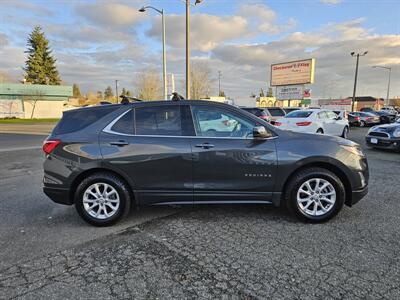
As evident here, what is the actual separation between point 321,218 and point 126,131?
2929 mm

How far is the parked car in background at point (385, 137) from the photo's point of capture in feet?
34.1

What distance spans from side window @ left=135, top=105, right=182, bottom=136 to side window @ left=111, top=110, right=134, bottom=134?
82 mm

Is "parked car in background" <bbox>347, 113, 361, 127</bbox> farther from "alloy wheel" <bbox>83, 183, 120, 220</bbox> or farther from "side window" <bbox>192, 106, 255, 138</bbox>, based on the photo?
"alloy wheel" <bbox>83, 183, 120, 220</bbox>

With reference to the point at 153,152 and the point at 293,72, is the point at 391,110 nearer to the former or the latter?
the point at 293,72

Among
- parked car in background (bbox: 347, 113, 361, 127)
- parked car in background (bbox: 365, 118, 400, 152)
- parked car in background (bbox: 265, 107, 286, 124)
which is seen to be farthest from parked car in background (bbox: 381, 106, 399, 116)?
parked car in background (bbox: 365, 118, 400, 152)

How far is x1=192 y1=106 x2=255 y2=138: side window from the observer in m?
4.11

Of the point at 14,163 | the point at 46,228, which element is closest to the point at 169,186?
the point at 46,228

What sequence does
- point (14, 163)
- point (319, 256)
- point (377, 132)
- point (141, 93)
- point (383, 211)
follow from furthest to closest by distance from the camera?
1. point (141, 93)
2. point (377, 132)
3. point (14, 163)
4. point (383, 211)
5. point (319, 256)

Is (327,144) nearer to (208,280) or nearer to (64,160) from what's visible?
(208,280)

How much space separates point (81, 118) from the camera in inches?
168

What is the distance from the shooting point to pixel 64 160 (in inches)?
161

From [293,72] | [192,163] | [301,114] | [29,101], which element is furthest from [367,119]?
[29,101]

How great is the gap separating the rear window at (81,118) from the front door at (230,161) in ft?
4.27

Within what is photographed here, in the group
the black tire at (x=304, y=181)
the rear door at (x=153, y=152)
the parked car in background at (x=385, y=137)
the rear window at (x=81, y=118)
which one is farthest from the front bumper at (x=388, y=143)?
the rear window at (x=81, y=118)
